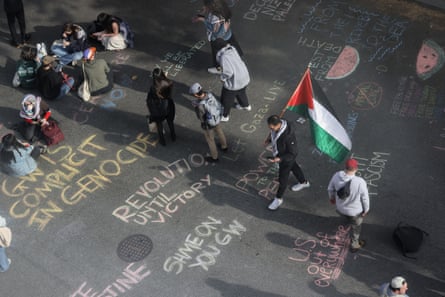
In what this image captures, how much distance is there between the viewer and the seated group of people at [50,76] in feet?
34.6

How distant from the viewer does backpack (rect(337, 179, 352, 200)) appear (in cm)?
823

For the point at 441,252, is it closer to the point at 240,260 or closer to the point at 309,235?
the point at 309,235

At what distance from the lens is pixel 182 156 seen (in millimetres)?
10945

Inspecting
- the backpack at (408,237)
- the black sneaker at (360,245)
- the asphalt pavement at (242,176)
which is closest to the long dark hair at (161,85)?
the asphalt pavement at (242,176)

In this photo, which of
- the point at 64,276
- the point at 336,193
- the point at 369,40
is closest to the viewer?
the point at 336,193

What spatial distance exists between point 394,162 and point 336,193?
2547 millimetres

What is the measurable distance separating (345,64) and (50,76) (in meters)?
6.57

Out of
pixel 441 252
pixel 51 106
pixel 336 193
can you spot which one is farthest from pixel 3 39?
pixel 441 252

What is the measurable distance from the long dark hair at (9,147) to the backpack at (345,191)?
19.3 feet

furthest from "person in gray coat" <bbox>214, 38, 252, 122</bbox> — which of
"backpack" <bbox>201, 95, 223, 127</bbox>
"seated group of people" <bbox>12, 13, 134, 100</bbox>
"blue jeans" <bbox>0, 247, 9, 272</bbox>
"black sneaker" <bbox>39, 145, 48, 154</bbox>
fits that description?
"blue jeans" <bbox>0, 247, 9, 272</bbox>

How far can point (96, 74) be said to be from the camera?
1199 centimetres

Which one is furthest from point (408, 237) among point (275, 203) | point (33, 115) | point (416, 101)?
point (33, 115)

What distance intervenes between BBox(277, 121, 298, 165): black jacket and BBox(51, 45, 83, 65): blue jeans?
6.25 metres

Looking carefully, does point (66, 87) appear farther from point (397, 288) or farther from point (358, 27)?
point (397, 288)
